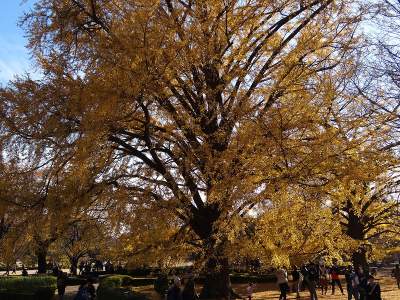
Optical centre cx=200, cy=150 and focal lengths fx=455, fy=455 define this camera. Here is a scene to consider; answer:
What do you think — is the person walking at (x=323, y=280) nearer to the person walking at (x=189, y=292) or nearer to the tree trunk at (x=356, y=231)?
the tree trunk at (x=356, y=231)

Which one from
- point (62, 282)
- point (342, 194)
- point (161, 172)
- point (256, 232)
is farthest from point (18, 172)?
point (62, 282)

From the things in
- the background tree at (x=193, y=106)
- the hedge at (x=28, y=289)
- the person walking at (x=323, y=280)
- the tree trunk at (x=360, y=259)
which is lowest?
the person walking at (x=323, y=280)

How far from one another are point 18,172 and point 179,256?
13.0 ft

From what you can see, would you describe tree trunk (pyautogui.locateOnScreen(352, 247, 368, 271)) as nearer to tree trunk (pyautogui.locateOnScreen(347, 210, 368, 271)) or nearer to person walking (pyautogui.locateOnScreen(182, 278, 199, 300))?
tree trunk (pyautogui.locateOnScreen(347, 210, 368, 271))

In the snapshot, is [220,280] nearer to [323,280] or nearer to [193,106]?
[193,106]

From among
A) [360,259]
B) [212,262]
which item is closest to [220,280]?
[212,262]

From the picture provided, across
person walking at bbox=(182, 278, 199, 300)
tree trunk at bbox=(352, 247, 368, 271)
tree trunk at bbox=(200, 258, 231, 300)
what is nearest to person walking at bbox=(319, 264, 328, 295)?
tree trunk at bbox=(352, 247, 368, 271)

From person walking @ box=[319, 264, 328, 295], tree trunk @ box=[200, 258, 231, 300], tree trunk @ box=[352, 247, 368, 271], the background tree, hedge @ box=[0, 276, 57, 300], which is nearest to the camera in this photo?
the background tree

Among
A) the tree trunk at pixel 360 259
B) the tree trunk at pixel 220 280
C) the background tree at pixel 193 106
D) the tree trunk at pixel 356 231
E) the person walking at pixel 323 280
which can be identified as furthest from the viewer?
the tree trunk at pixel 356 231

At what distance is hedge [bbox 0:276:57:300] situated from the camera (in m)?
17.6

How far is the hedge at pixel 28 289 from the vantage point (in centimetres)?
1756

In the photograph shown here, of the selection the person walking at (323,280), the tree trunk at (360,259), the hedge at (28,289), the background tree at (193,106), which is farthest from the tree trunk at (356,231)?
the hedge at (28,289)

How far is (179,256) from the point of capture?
1004 cm

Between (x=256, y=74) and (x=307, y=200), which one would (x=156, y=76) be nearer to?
(x=256, y=74)
